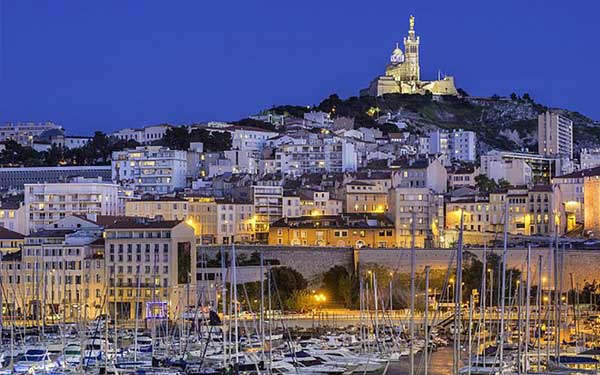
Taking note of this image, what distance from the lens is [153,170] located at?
6981cm

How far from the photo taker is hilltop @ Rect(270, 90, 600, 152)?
99875 millimetres

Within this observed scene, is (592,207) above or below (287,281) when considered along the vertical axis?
above

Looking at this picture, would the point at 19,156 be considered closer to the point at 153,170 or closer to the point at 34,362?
the point at 153,170

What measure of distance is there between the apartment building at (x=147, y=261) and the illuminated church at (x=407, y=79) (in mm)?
67653

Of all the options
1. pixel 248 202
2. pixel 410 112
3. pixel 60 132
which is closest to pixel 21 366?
pixel 248 202

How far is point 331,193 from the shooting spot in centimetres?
6297

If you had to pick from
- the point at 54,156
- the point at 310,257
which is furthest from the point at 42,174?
the point at 310,257

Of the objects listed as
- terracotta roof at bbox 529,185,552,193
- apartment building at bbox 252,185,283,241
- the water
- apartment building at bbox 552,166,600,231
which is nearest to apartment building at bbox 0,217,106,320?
apartment building at bbox 252,185,283,241

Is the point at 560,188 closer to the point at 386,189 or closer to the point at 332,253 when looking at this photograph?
the point at 386,189

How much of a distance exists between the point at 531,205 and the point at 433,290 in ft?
50.6

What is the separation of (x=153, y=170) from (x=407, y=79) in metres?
49.7

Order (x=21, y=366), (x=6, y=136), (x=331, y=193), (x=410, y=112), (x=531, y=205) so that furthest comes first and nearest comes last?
(x=410, y=112), (x=6, y=136), (x=331, y=193), (x=531, y=205), (x=21, y=366)

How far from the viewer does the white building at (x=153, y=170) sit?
2736 inches

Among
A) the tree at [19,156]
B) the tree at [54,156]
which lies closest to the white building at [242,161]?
the tree at [54,156]
